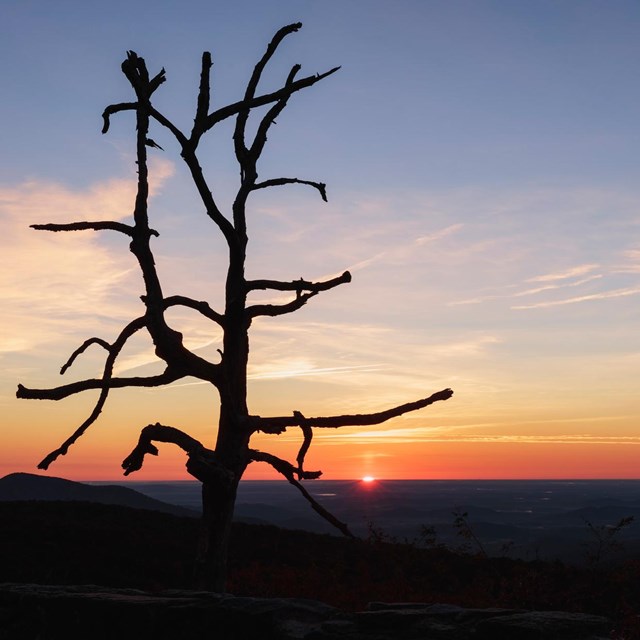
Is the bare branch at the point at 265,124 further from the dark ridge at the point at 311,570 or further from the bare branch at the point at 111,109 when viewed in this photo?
the dark ridge at the point at 311,570

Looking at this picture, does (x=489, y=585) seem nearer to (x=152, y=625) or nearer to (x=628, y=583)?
(x=628, y=583)

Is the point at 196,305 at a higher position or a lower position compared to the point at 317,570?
higher

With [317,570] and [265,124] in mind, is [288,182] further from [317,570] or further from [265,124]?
[317,570]

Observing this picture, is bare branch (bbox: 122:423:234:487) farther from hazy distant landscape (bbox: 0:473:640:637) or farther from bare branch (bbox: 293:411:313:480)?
hazy distant landscape (bbox: 0:473:640:637)

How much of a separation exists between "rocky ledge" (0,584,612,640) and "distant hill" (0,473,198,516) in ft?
211

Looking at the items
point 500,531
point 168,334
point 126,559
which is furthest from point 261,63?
point 500,531

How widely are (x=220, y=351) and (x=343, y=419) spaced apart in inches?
73.4

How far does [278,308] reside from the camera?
1048 cm

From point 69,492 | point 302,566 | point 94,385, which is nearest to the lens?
point 94,385

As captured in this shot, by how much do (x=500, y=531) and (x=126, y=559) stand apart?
109 metres

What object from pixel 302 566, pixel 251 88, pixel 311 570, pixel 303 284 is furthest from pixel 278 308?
pixel 302 566

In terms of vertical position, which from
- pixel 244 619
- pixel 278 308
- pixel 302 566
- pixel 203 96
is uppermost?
pixel 203 96

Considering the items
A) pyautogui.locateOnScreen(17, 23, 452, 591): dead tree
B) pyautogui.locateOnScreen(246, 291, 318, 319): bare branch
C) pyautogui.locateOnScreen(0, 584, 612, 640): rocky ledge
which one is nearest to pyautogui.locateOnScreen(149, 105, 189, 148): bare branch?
pyautogui.locateOnScreen(17, 23, 452, 591): dead tree

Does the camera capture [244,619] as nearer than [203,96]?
Yes
